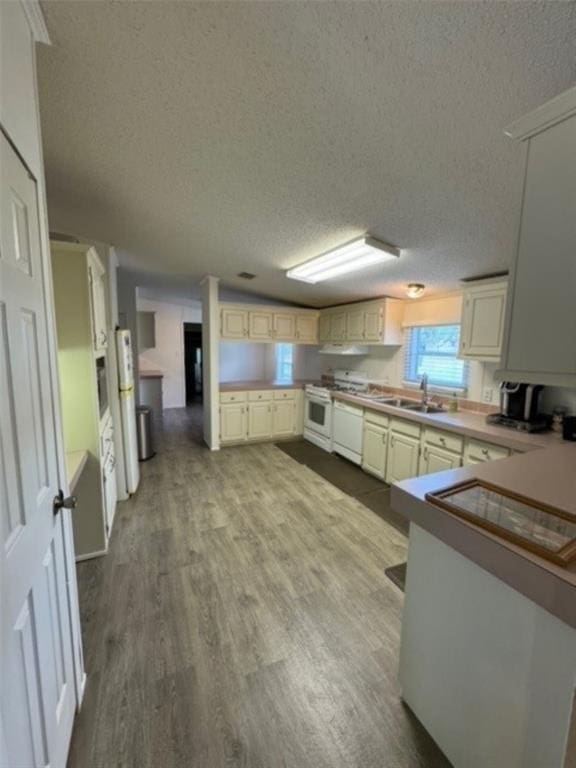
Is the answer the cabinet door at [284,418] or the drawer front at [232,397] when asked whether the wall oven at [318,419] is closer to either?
the cabinet door at [284,418]

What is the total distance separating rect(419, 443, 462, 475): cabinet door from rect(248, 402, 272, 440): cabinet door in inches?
97.5

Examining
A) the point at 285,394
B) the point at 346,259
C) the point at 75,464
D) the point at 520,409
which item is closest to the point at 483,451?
the point at 520,409

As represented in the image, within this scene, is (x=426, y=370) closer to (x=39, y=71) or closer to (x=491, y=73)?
(x=491, y=73)

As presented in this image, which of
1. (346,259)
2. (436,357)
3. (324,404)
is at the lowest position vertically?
(324,404)

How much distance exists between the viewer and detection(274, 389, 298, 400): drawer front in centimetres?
499

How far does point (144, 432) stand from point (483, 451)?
369 cm

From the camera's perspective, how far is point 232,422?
4.70 meters

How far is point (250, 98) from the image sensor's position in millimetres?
1294

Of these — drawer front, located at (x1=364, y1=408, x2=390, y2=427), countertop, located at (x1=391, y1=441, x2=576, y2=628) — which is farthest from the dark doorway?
countertop, located at (x1=391, y1=441, x2=576, y2=628)

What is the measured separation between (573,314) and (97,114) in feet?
6.75

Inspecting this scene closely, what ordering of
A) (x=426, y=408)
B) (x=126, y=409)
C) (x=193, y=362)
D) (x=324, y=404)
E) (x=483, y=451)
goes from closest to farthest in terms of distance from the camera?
(x=483, y=451) < (x=126, y=409) < (x=426, y=408) < (x=324, y=404) < (x=193, y=362)

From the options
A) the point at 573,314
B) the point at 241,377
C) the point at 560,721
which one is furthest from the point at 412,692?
the point at 241,377

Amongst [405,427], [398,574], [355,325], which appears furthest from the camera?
[355,325]

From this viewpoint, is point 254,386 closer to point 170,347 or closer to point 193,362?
point 170,347
